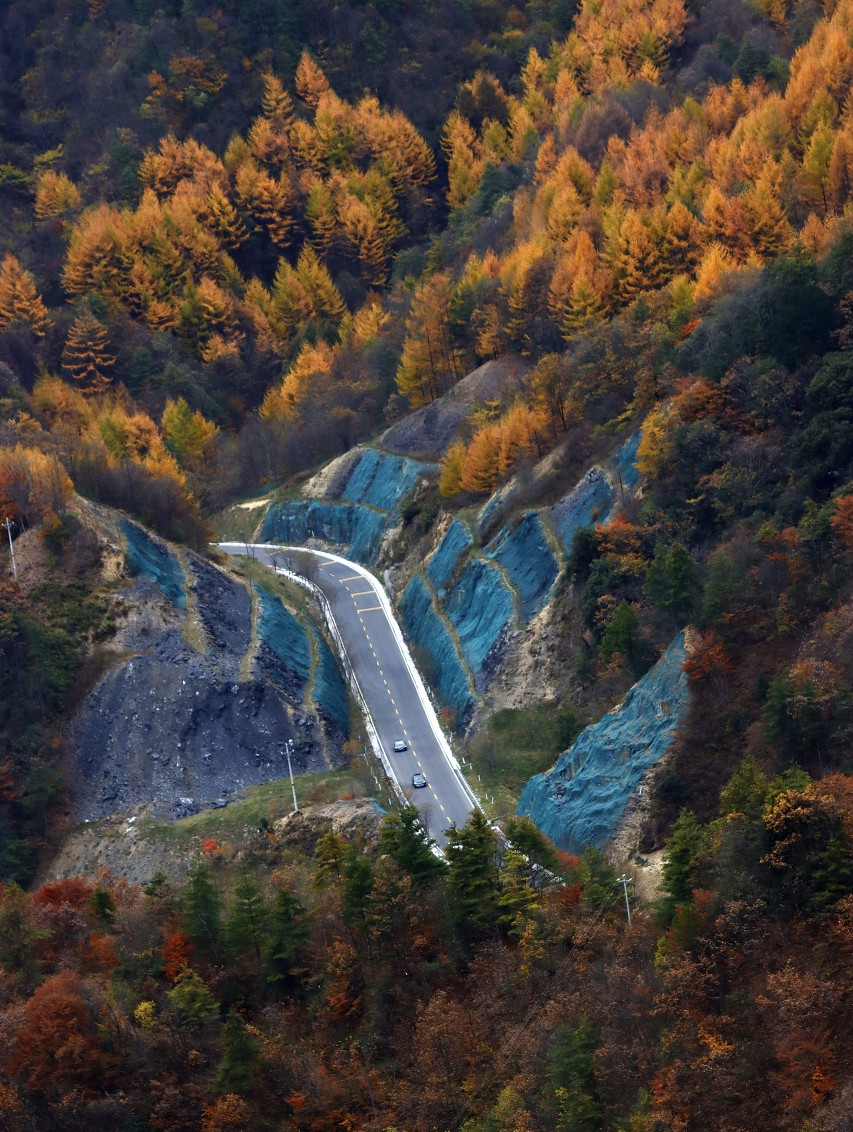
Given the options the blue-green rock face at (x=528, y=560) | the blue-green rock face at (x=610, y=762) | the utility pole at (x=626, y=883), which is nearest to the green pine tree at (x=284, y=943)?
the utility pole at (x=626, y=883)

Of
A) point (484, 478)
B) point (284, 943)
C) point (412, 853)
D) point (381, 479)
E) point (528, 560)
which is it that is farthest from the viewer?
point (381, 479)

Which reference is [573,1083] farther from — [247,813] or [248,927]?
[247,813]

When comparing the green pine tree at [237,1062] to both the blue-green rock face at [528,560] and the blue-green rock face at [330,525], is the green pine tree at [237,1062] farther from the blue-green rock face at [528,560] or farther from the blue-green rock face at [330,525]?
the blue-green rock face at [330,525]

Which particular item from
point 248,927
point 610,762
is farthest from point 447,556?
point 248,927

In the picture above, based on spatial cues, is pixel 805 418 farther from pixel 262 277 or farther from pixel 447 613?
pixel 262 277

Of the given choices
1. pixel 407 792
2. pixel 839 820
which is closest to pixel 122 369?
pixel 407 792

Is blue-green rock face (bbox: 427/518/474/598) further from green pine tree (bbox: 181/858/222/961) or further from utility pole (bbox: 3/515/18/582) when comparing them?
green pine tree (bbox: 181/858/222/961)

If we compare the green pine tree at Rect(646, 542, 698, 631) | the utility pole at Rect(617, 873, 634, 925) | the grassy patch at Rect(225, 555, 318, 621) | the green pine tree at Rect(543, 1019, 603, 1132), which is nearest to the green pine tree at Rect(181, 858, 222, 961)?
the utility pole at Rect(617, 873, 634, 925)
